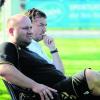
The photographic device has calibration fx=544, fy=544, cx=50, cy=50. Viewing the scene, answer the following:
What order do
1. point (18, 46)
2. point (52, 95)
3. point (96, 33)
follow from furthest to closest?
point (96, 33) < point (18, 46) < point (52, 95)

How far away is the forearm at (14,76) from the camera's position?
484 cm

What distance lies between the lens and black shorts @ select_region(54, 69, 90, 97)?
→ 4945 mm

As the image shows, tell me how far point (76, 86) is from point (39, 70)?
393 mm

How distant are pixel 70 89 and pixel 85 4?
20.0 m

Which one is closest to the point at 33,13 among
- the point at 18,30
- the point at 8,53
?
the point at 18,30

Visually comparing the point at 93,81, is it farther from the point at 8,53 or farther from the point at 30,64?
the point at 8,53

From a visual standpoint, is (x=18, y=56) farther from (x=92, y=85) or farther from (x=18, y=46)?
(x=92, y=85)

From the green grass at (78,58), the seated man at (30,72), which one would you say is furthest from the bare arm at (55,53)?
the green grass at (78,58)

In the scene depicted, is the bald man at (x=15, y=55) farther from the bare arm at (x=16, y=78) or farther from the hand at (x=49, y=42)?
the hand at (x=49, y=42)

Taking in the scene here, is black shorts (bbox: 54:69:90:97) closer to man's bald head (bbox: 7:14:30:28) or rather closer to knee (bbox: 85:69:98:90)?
knee (bbox: 85:69:98:90)

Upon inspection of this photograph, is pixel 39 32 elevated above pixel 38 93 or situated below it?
above

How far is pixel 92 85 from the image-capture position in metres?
4.90

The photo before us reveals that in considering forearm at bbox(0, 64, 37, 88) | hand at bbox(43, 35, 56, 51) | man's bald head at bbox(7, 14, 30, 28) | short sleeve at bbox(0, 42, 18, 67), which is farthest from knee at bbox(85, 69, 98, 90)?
hand at bbox(43, 35, 56, 51)

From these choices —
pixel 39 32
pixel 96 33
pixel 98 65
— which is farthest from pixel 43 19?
pixel 96 33
